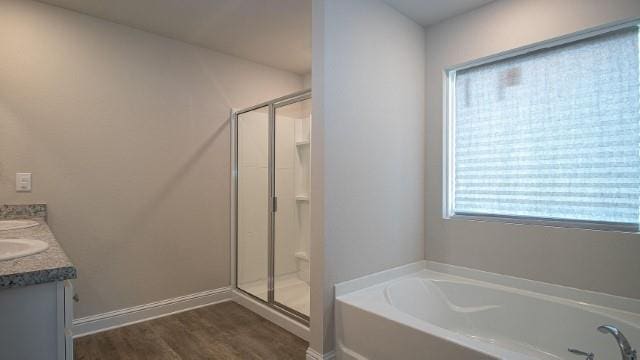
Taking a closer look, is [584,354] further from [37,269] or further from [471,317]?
[37,269]

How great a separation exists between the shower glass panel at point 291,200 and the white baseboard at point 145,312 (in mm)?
658

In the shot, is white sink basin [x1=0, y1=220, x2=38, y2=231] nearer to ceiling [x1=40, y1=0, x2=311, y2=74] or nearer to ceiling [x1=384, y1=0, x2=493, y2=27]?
ceiling [x1=40, y1=0, x2=311, y2=74]

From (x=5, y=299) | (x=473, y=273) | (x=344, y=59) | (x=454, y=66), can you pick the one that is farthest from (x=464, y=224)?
(x=5, y=299)

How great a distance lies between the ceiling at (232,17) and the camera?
2.38 meters

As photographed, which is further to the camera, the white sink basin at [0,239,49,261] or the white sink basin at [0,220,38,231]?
the white sink basin at [0,220,38,231]

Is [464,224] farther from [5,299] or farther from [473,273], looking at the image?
[5,299]

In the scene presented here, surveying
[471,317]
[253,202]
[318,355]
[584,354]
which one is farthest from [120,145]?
[584,354]

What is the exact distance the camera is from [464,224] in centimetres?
254

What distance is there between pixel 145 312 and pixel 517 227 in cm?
295

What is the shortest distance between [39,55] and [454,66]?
3036mm

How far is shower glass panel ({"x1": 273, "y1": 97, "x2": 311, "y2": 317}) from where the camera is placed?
2971 millimetres

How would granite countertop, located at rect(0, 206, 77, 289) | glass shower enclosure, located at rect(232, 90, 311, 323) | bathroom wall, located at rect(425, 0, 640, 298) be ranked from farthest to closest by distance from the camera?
glass shower enclosure, located at rect(232, 90, 311, 323) → bathroom wall, located at rect(425, 0, 640, 298) → granite countertop, located at rect(0, 206, 77, 289)

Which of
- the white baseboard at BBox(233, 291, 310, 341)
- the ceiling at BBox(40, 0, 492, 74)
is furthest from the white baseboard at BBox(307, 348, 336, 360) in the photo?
the ceiling at BBox(40, 0, 492, 74)

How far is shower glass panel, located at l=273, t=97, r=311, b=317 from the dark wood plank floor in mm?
401
